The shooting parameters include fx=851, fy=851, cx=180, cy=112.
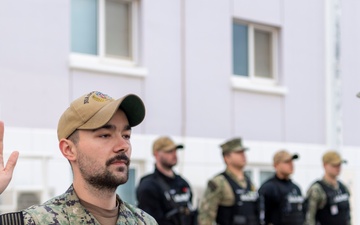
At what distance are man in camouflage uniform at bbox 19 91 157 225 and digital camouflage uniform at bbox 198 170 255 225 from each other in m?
5.75

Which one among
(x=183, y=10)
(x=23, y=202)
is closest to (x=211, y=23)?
(x=183, y=10)

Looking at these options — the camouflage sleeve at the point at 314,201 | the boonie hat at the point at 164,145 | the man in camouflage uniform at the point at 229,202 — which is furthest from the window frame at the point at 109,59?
the camouflage sleeve at the point at 314,201

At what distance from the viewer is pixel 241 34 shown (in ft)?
39.7

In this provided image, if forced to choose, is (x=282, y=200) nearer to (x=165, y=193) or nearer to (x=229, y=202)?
(x=229, y=202)

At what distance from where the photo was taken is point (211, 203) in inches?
352

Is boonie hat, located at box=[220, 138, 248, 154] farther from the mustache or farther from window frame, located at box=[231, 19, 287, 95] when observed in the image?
the mustache

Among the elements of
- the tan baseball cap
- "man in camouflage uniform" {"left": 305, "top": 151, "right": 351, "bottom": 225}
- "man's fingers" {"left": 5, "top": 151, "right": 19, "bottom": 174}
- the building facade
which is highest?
the building facade

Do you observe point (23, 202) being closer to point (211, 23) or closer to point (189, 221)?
point (189, 221)

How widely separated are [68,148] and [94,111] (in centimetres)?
18

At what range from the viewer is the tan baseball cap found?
3104 millimetres

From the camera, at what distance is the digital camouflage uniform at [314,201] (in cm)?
1015

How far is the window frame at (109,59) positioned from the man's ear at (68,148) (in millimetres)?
6291

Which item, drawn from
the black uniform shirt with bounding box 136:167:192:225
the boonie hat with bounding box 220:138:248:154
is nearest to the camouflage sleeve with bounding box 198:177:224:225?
the boonie hat with bounding box 220:138:248:154

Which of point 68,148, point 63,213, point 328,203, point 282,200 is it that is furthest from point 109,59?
point 63,213
